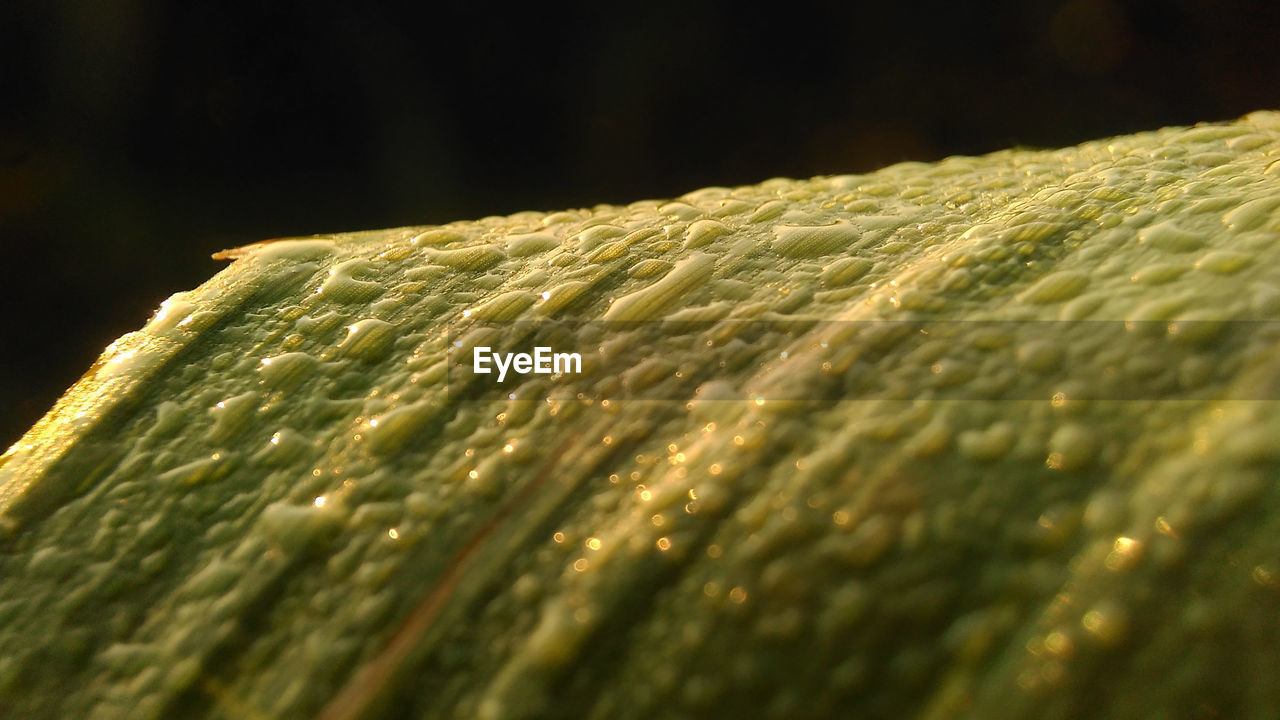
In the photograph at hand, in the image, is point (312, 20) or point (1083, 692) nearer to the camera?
point (1083, 692)

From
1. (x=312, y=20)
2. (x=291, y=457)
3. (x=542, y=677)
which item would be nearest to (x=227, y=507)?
(x=291, y=457)

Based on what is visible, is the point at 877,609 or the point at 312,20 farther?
the point at 312,20

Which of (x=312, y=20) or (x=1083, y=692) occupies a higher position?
(x=312, y=20)

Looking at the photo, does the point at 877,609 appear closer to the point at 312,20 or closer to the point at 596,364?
the point at 596,364

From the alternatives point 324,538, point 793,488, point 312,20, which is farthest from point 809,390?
point 312,20

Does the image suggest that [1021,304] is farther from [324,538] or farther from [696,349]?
[324,538]
